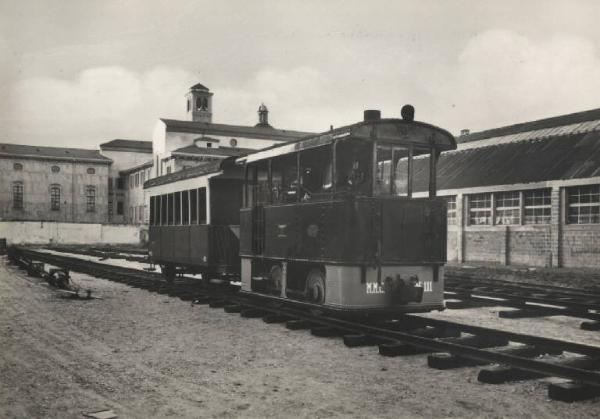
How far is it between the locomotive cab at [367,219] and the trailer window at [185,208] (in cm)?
502

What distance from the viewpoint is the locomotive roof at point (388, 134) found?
840 cm

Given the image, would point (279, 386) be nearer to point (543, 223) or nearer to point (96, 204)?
point (543, 223)

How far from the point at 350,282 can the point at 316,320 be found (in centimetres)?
114

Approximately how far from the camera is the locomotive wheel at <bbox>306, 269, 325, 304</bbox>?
8.97 m

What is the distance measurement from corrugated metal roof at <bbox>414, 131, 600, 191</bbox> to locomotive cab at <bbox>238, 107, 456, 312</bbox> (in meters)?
14.4

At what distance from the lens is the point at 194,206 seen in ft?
45.8

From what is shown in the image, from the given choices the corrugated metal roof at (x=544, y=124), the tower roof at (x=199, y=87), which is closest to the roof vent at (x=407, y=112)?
the corrugated metal roof at (x=544, y=124)

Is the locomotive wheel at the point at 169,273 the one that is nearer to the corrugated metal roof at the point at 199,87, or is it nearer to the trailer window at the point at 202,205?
the trailer window at the point at 202,205

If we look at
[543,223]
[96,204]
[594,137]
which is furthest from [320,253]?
[96,204]

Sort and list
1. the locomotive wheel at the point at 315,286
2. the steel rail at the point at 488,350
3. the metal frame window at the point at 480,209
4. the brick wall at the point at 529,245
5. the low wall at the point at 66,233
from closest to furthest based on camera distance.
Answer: the steel rail at the point at 488,350
the locomotive wheel at the point at 315,286
the brick wall at the point at 529,245
the metal frame window at the point at 480,209
the low wall at the point at 66,233

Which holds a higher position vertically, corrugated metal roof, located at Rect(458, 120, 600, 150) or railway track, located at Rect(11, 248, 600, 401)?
corrugated metal roof, located at Rect(458, 120, 600, 150)

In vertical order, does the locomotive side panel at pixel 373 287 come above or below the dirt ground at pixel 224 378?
above


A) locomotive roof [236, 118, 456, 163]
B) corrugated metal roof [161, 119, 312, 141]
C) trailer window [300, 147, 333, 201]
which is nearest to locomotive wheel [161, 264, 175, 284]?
locomotive roof [236, 118, 456, 163]

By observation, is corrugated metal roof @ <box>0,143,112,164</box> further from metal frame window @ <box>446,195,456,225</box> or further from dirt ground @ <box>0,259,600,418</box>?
dirt ground @ <box>0,259,600,418</box>
